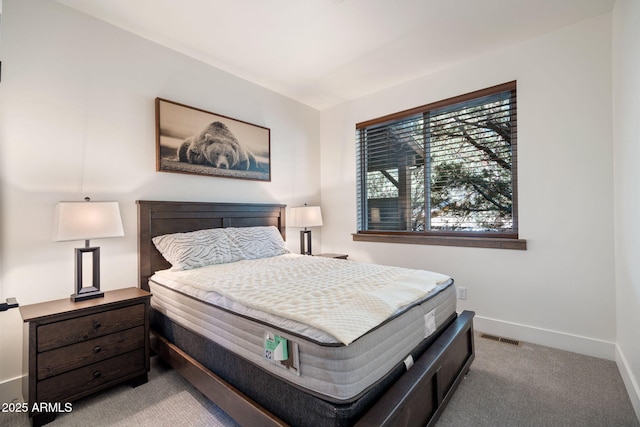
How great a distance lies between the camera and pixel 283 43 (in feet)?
8.77

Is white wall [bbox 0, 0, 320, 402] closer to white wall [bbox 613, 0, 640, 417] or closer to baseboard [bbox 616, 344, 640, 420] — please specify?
white wall [bbox 613, 0, 640, 417]

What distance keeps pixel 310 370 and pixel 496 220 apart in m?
2.48

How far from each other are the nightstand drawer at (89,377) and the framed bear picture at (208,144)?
1518 mm

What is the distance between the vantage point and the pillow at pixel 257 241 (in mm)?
2807

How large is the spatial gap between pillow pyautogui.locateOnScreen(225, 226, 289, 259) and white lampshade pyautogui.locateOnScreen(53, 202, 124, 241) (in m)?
0.96

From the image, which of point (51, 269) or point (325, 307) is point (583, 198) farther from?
point (51, 269)

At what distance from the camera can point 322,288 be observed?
1757 millimetres

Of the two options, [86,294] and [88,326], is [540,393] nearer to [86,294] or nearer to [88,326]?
[88,326]

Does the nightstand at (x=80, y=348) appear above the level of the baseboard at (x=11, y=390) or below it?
above

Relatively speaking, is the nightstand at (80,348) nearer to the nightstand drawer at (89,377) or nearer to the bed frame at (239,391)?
the nightstand drawer at (89,377)

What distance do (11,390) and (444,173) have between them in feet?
12.6

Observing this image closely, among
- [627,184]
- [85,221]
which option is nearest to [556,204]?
[627,184]

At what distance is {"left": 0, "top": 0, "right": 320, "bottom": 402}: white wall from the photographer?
76.6 inches

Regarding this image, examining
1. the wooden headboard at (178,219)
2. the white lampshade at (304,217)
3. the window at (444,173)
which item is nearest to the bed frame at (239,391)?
the wooden headboard at (178,219)
